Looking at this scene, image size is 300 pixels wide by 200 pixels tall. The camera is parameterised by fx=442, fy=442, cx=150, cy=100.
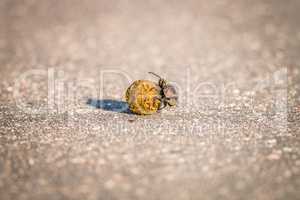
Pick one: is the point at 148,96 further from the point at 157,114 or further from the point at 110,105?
the point at 110,105

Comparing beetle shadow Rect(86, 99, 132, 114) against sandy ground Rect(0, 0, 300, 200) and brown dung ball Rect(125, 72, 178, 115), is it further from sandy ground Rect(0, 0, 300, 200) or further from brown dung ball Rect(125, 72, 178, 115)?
brown dung ball Rect(125, 72, 178, 115)

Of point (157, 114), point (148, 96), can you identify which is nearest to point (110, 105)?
point (157, 114)

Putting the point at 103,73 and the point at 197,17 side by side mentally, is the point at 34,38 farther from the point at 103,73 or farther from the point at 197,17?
the point at 197,17

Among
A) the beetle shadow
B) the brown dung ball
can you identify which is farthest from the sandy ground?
the brown dung ball

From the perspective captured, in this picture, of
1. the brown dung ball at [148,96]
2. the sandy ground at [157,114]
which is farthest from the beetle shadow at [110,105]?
the brown dung ball at [148,96]

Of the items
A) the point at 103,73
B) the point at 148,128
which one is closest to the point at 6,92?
the point at 103,73
